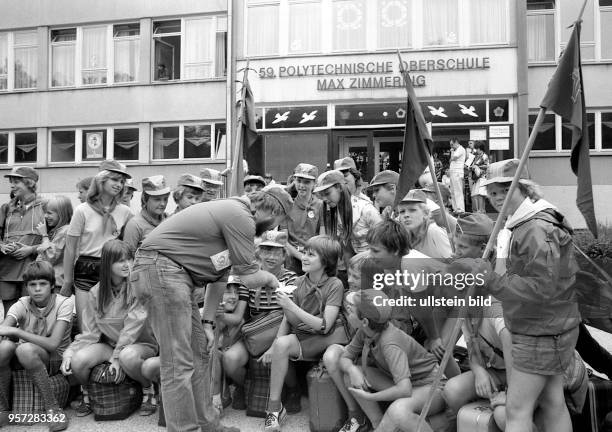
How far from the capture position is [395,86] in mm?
16766

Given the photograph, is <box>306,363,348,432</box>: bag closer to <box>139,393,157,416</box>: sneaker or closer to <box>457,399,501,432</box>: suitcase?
<box>457,399,501,432</box>: suitcase

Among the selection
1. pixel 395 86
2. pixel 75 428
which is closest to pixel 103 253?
pixel 75 428

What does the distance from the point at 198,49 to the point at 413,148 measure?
625 inches

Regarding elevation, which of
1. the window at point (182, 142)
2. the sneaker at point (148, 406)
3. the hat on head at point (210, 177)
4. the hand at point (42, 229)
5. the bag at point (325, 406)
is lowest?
the sneaker at point (148, 406)

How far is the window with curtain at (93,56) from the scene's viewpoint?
1952 cm

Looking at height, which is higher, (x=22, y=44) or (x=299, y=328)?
(x=22, y=44)

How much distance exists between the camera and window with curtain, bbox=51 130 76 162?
1955 centimetres

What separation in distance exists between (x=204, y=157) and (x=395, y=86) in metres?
6.07

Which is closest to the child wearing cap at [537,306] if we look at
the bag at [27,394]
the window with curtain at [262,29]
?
the bag at [27,394]

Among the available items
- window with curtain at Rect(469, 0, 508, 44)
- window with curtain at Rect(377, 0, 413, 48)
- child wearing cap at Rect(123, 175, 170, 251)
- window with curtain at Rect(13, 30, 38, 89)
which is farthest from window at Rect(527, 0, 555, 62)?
window with curtain at Rect(13, 30, 38, 89)

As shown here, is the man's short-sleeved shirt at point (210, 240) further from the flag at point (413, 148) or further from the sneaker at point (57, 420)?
the sneaker at point (57, 420)

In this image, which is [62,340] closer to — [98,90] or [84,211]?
[84,211]

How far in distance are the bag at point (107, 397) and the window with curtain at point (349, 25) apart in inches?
560

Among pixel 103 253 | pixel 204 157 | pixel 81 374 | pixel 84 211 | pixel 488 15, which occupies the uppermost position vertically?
pixel 488 15
